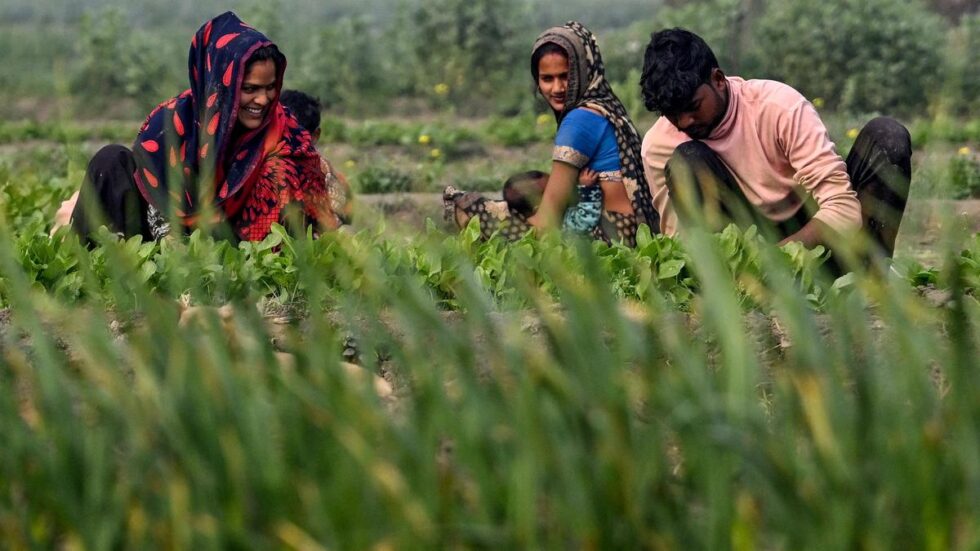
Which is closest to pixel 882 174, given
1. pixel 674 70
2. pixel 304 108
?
pixel 674 70

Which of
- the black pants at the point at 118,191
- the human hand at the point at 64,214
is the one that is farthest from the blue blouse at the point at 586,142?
the human hand at the point at 64,214

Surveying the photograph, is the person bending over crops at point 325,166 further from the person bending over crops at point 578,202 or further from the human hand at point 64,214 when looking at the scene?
the human hand at point 64,214

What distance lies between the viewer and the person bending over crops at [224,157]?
17.1ft

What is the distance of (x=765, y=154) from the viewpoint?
4996mm

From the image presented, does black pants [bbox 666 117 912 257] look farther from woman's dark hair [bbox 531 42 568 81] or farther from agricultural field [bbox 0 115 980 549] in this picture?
agricultural field [bbox 0 115 980 549]

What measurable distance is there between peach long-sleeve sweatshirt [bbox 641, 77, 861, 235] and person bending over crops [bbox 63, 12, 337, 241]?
113 cm

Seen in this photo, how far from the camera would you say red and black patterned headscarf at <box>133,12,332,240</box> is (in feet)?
17.2

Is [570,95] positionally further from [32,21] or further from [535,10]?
[32,21]

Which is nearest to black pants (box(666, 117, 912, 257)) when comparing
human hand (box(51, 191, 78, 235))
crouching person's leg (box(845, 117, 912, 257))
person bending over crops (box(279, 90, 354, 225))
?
crouching person's leg (box(845, 117, 912, 257))

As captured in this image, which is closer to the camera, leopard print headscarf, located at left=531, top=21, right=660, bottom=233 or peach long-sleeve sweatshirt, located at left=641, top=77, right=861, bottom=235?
peach long-sleeve sweatshirt, located at left=641, top=77, right=861, bottom=235

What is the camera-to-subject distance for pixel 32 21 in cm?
1428

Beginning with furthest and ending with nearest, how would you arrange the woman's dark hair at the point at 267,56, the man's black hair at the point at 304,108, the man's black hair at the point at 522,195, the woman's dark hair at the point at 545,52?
the man's black hair at the point at 304,108 → the man's black hair at the point at 522,195 → the woman's dark hair at the point at 545,52 → the woman's dark hair at the point at 267,56

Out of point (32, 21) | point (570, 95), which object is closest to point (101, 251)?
point (570, 95)

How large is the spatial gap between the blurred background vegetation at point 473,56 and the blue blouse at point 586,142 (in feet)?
14.7
